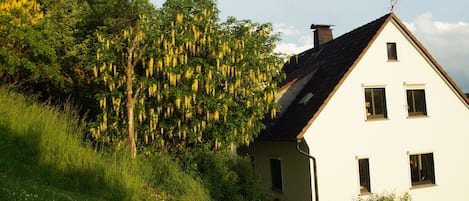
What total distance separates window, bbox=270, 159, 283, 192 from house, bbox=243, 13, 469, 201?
46mm

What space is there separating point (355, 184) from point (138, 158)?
9.43m

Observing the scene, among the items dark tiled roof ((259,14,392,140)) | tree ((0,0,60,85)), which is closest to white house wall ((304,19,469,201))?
dark tiled roof ((259,14,392,140))

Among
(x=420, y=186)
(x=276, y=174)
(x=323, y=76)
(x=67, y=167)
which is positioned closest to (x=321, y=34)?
(x=323, y=76)

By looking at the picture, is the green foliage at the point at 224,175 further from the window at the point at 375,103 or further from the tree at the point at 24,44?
the window at the point at 375,103

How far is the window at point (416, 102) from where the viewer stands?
728 inches

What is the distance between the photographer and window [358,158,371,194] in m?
17.2

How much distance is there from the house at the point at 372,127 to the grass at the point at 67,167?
6579 millimetres

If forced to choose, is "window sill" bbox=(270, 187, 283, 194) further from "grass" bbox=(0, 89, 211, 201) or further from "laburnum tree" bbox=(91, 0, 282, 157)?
"grass" bbox=(0, 89, 211, 201)

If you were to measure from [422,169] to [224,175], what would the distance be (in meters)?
9.91

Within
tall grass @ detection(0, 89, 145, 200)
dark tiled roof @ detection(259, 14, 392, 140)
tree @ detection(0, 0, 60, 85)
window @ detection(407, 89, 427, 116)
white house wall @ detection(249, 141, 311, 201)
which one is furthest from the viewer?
window @ detection(407, 89, 427, 116)

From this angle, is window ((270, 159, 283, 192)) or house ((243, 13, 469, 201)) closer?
house ((243, 13, 469, 201))

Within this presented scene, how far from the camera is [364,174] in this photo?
1738cm

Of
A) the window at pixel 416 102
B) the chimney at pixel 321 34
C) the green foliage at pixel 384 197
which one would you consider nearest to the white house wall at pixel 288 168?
the green foliage at pixel 384 197

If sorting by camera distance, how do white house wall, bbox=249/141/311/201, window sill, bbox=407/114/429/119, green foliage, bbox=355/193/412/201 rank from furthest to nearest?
window sill, bbox=407/114/429/119
white house wall, bbox=249/141/311/201
green foliage, bbox=355/193/412/201
